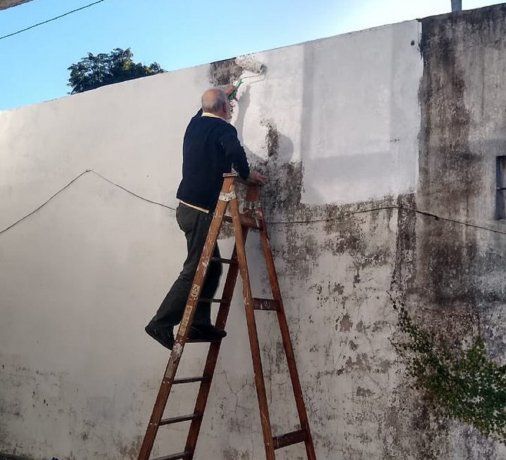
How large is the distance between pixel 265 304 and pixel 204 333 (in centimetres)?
40

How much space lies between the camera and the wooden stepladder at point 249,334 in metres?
3.16

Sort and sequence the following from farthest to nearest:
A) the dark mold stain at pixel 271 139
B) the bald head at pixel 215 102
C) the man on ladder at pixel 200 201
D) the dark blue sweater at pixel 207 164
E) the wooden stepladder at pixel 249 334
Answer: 1. the dark mold stain at pixel 271 139
2. the bald head at pixel 215 102
3. the dark blue sweater at pixel 207 164
4. the man on ladder at pixel 200 201
5. the wooden stepladder at pixel 249 334

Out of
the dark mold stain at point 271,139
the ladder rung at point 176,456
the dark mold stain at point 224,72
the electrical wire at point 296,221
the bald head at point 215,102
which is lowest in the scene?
the ladder rung at point 176,456

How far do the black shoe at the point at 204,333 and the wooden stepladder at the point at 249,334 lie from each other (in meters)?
0.06

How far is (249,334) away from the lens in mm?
3213

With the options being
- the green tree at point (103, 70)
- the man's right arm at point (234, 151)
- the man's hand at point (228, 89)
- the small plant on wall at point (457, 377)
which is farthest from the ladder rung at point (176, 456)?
the green tree at point (103, 70)

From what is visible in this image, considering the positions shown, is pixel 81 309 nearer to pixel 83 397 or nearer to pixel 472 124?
pixel 83 397

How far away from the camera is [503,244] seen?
10.5ft

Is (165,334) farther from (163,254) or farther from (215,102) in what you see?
(215,102)

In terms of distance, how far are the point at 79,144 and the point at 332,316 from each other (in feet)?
9.17

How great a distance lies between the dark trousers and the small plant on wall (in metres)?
1.13

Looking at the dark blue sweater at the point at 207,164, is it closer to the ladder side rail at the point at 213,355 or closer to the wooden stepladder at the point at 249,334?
the wooden stepladder at the point at 249,334

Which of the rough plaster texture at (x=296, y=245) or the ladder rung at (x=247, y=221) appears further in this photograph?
the ladder rung at (x=247, y=221)

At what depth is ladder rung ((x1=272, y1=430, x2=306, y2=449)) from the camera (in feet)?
10.3
